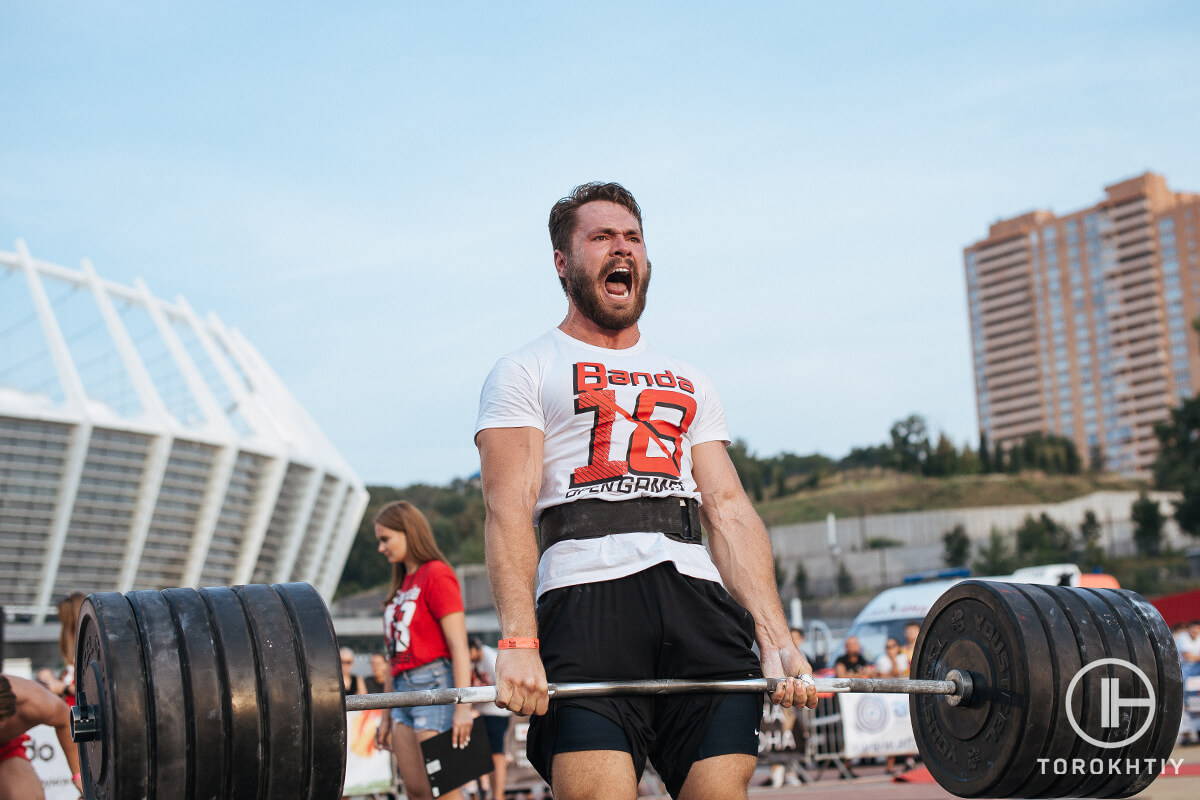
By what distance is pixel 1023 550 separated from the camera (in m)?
71.3

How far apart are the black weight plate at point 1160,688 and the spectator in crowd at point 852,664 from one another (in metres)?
→ 10.2

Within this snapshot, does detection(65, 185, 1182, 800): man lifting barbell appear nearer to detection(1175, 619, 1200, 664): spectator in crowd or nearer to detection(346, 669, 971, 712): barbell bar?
detection(346, 669, 971, 712): barbell bar

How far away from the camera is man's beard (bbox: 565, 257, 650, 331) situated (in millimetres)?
3592

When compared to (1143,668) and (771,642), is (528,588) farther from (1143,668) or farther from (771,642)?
(1143,668)

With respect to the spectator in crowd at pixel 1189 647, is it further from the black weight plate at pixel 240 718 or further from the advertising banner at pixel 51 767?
the black weight plate at pixel 240 718

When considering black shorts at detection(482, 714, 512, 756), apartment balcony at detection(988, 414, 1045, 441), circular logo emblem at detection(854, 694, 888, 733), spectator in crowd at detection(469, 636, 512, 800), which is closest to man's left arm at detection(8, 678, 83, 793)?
spectator in crowd at detection(469, 636, 512, 800)

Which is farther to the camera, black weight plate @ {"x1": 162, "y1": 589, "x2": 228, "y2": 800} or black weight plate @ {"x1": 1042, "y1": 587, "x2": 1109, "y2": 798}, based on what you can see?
black weight plate @ {"x1": 1042, "y1": 587, "x2": 1109, "y2": 798}

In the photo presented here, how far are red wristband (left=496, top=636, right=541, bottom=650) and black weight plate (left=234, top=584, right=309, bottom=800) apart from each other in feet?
1.59

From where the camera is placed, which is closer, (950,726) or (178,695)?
(178,695)

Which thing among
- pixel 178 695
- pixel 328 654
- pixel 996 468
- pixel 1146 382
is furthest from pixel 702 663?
pixel 1146 382

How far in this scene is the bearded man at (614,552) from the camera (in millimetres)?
3266

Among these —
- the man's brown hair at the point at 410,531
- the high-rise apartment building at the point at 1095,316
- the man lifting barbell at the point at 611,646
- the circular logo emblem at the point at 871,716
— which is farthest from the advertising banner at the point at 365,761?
the high-rise apartment building at the point at 1095,316

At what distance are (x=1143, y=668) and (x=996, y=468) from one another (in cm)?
10662

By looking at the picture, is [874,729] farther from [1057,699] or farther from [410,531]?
[1057,699]
